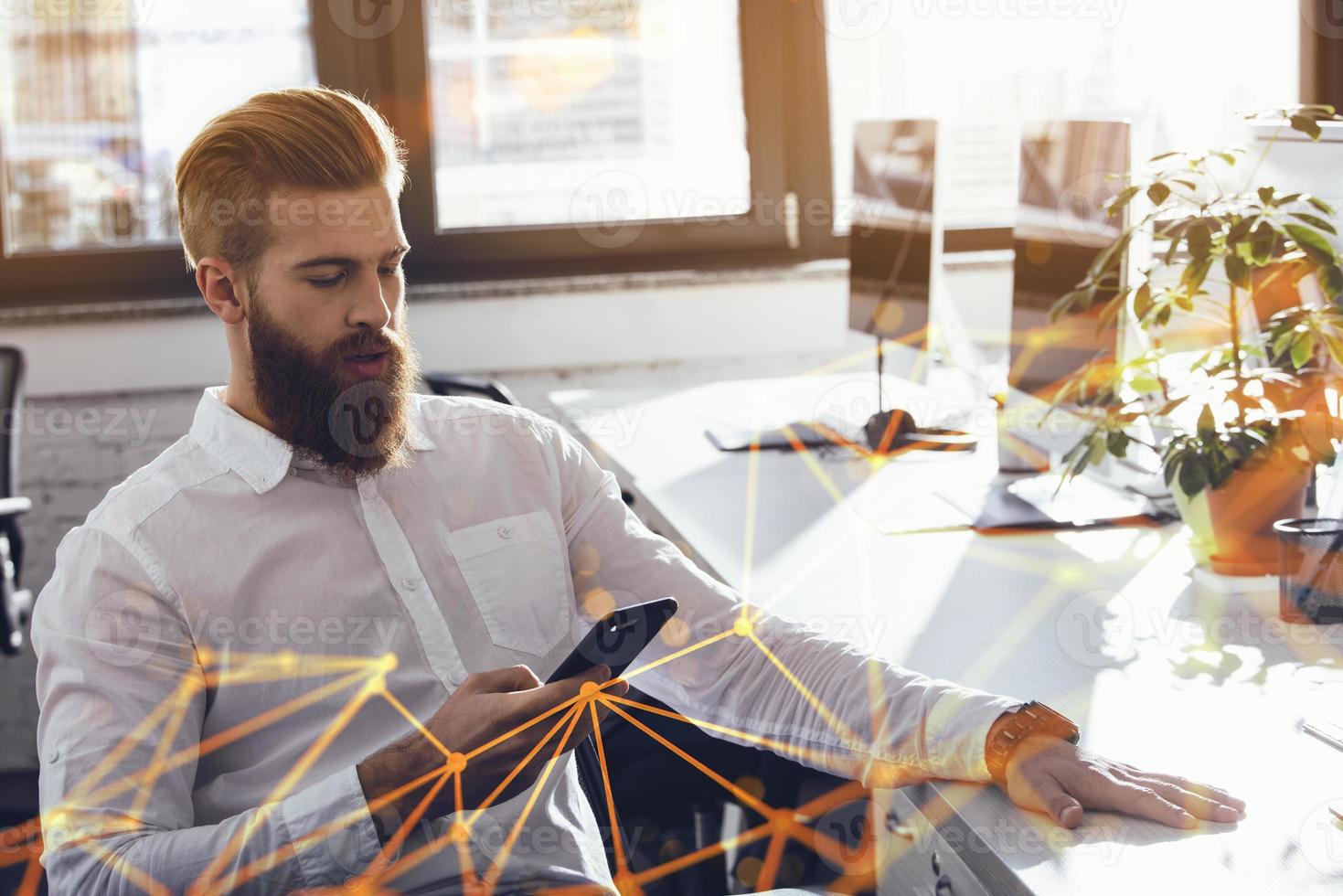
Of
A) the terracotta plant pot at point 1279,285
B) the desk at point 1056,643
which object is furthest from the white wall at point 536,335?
the terracotta plant pot at point 1279,285

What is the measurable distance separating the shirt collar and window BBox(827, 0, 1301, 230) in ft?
7.93

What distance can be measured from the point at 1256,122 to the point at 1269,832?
1.12 m

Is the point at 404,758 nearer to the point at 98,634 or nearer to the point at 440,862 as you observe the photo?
the point at 440,862

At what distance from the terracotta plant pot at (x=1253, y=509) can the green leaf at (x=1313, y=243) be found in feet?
0.74

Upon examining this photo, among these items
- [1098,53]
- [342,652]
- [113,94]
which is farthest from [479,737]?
[1098,53]

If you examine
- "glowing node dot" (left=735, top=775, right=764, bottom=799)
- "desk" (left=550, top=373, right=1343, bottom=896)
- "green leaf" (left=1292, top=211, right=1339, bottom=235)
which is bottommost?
"glowing node dot" (left=735, top=775, right=764, bottom=799)

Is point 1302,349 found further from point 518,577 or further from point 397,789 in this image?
point 397,789

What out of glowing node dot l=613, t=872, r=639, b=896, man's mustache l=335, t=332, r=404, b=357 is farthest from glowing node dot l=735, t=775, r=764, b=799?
man's mustache l=335, t=332, r=404, b=357

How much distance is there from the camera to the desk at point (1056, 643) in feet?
2.90

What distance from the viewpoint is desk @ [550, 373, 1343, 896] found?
883 millimetres

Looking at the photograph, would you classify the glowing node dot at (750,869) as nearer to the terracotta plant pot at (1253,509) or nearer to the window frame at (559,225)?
the terracotta plant pot at (1253,509)

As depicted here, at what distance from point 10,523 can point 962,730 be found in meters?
2.06

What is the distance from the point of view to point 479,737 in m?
1.03

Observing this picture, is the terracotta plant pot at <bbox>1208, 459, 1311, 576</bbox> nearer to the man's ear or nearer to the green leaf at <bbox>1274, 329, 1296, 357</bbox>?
the green leaf at <bbox>1274, 329, 1296, 357</bbox>
